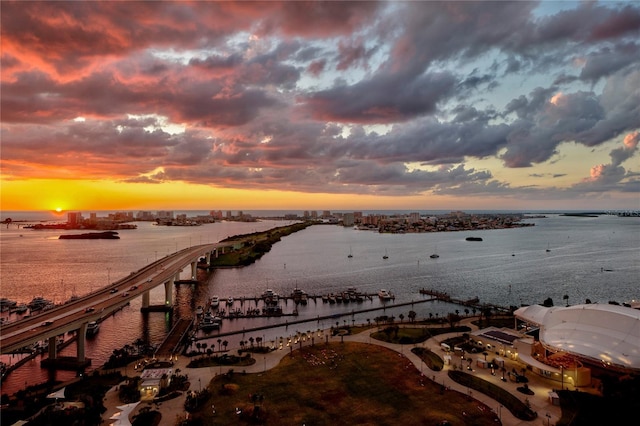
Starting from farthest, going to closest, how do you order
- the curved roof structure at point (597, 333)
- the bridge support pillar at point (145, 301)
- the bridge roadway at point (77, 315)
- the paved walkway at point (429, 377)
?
the bridge support pillar at point (145, 301)
the bridge roadway at point (77, 315)
the curved roof structure at point (597, 333)
the paved walkway at point (429, 377)

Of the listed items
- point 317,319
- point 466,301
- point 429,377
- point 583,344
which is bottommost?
point 317,319

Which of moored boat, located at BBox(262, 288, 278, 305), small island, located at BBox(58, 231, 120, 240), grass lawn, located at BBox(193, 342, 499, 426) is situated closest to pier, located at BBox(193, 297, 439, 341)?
moored boat, located at BBox(262, 288, 278, 305)

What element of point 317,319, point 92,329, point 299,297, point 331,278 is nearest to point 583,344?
point 317,319

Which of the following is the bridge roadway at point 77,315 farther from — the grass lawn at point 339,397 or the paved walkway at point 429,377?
the grass lawn at point 339,397

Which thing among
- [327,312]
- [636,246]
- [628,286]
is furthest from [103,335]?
[636,246]

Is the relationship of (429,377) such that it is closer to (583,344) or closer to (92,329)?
(583,344)

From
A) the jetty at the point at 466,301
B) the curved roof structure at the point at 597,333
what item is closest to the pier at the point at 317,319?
the jetty at the point at 466,301
